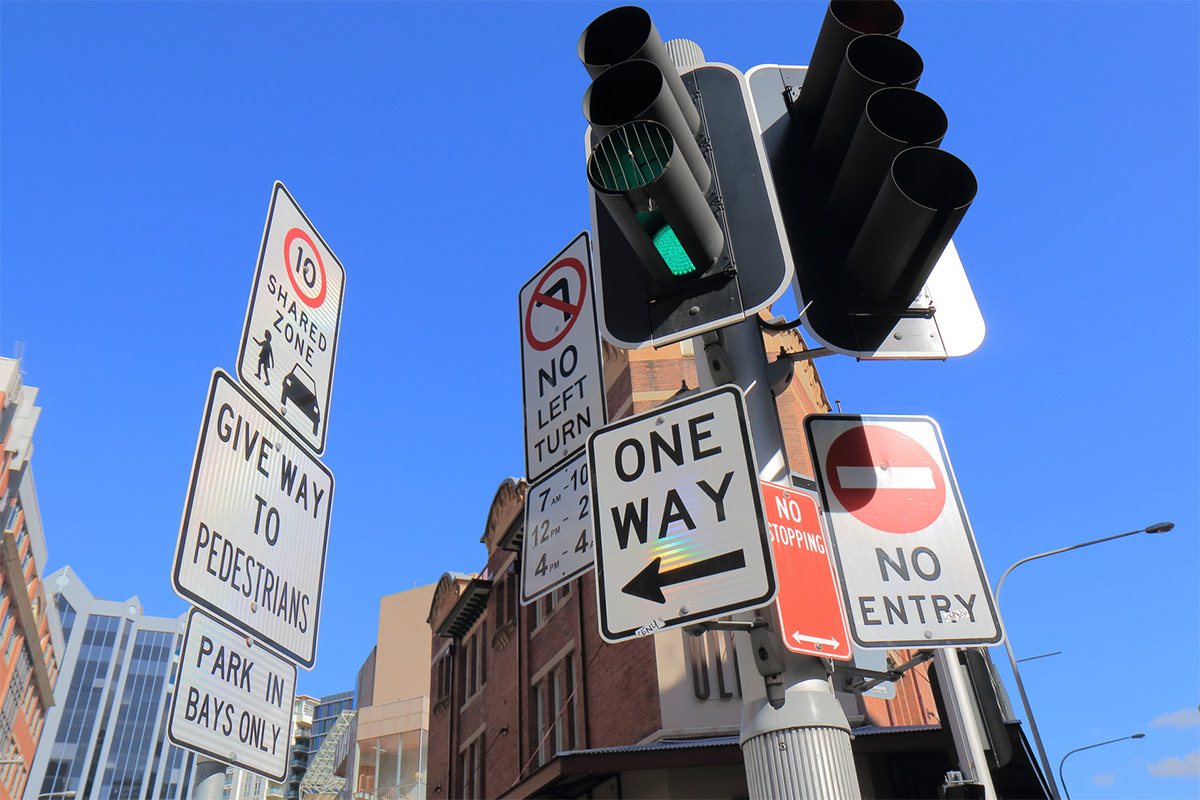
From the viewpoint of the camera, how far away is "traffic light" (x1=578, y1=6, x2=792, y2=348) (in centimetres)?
279

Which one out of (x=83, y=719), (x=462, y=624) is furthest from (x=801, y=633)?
(x=83, y=719)

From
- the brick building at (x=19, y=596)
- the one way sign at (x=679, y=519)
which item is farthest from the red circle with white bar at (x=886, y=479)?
the brick building at (x=19, y=596)

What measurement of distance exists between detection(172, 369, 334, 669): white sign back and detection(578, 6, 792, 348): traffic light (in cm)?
148

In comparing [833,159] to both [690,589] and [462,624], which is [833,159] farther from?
[462,624]

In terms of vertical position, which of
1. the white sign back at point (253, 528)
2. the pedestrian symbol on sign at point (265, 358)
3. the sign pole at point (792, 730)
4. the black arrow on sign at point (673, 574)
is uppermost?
the pedestrian symbol on sign at point (265, 358)

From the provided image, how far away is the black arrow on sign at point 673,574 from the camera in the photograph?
272 cm

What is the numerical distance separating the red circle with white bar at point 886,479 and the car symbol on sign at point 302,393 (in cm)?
229

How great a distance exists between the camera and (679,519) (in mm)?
2906

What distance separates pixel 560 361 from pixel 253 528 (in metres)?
1.89

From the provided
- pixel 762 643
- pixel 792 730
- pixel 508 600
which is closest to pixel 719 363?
pixel 762 643

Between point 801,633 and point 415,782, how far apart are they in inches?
2067

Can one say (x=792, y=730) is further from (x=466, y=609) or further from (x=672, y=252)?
(x=466, y=609)

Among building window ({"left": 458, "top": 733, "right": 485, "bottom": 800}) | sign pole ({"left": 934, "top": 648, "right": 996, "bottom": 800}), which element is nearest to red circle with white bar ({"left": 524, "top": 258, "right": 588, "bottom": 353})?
sign pole ({"left": 934, "top": 648, "right": 996, "bottom": 800})

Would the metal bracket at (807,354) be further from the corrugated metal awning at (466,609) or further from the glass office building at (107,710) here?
the glass office building at (107,710)
